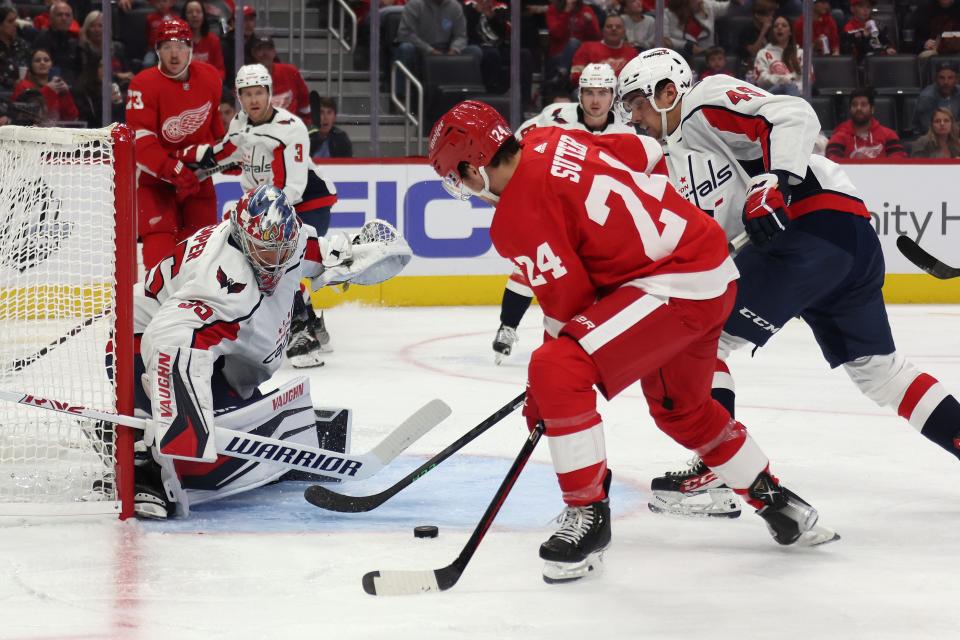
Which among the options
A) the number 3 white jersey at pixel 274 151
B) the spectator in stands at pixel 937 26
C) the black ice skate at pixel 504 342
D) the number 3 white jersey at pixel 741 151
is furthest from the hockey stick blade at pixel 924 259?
the spectator in stands at pixel 937 26

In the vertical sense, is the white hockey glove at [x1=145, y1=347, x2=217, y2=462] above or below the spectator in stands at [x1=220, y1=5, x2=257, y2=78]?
below

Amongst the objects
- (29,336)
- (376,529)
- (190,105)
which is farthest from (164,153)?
(376,529)

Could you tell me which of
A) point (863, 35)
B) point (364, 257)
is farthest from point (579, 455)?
point (863, 35)

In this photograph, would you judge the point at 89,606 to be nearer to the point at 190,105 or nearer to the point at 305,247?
the point at 305,247

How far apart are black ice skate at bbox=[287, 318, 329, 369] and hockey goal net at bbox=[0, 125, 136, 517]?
1.96 meters

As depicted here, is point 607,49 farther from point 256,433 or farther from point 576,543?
point 576,543

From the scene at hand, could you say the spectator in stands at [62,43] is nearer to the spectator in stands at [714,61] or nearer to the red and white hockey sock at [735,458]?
the spectator in stands at [714,61]

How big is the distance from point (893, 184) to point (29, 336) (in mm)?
5411

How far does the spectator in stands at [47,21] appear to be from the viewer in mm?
7277

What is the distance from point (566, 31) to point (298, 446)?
5542 mm

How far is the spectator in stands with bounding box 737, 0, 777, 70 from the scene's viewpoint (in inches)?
320

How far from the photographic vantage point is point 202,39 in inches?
287

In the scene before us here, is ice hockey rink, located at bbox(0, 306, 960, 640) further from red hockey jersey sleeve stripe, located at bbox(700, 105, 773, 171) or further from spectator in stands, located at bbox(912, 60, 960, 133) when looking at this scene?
spectator in stands, located at bbox(912, 60, 960, 133)

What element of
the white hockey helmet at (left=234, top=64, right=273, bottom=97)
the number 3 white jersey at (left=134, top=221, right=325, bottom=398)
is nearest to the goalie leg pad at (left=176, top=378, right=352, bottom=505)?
the number 3 white jersey at (left=134, top=221, right=325, bottom=398)
